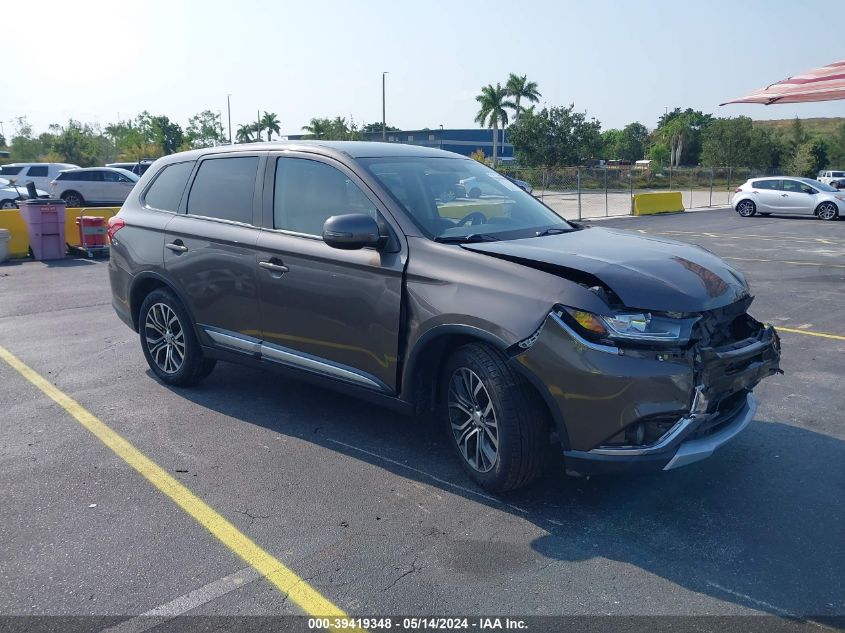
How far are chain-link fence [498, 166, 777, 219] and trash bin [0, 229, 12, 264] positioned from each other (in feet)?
64.8

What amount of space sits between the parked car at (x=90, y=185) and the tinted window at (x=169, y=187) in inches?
874

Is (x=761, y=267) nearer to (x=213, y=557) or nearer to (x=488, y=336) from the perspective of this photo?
(x=488, y=336)

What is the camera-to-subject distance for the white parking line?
305cm

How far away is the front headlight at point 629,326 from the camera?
11.9 feet

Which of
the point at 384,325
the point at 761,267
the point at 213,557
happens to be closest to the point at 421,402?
the point at 384,325

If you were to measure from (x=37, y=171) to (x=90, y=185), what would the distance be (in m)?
4.26

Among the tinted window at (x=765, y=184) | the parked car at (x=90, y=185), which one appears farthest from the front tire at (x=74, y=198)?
the tinted window at (x=765, y=184)

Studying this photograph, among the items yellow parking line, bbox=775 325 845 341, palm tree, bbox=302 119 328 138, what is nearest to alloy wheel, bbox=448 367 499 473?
yellow parking line, bbox=775 325 845 341

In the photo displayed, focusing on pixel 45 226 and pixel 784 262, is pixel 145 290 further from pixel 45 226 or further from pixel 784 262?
pixel 784 262

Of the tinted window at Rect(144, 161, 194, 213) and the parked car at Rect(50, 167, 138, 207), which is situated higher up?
the parked car at Rect(50, 167, 138, 207)

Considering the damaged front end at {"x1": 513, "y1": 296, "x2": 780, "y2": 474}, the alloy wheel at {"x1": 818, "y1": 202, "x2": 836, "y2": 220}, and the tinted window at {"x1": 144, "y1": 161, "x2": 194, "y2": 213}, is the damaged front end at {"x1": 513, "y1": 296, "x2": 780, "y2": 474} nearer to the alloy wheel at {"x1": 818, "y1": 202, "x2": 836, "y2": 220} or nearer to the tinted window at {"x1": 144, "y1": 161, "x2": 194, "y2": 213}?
the tinted window at {"x1": 144, "y1": 161, "x2": 194, "y2": 213}

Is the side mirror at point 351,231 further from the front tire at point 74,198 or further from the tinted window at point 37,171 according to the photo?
the tinted window at point 37,171

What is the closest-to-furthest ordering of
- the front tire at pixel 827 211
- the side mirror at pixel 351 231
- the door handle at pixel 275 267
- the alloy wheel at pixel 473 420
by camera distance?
1. the alloy wheel at pixel 473 420
2. the side mirror at pixel 351 231
3. the door handle at pixel 275 267
4. the front tire at pixel 827 211

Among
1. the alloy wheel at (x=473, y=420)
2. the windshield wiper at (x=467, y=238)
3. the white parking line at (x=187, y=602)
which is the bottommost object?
the white parking line at (x=187, y=602)
